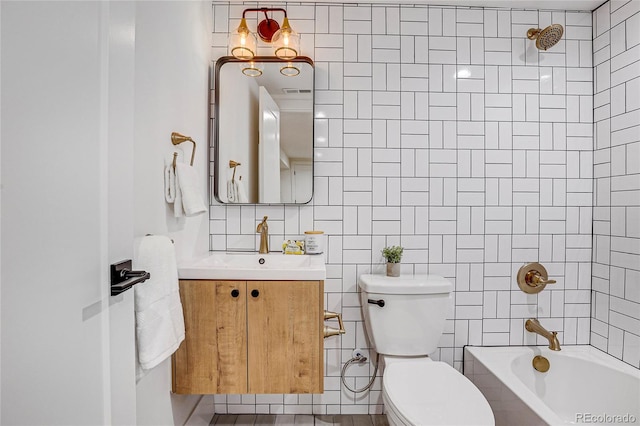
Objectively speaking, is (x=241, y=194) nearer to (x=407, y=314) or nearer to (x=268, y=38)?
(x=268, y=38)

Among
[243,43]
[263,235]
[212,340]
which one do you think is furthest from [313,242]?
[243,43]

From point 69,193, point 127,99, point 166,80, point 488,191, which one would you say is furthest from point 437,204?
point 69,193

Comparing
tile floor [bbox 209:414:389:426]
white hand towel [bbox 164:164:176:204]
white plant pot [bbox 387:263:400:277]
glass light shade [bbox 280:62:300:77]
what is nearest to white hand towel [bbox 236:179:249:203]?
white hand towel [bbox 164:164:176:204]

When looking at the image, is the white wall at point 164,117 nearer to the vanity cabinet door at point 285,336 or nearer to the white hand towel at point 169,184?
the white hand towel at point 169,184

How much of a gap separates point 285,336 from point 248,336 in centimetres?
15

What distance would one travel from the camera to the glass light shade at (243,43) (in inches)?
67.1

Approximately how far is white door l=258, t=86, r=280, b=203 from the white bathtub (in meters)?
1.40

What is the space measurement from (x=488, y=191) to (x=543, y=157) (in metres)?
0.37

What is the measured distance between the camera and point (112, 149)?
2.36 ft

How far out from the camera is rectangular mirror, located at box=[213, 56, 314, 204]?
186cm

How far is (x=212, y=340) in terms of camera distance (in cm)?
141

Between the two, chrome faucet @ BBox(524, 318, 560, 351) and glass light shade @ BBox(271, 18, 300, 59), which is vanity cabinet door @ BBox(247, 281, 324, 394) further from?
chrome faucet @ BBox(524, 318, 560, 351)

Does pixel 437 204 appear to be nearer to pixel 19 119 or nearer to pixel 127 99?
pixel 127 99

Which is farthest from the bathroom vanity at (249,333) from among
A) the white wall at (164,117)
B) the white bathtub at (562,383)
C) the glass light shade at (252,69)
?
the glass light shade at (252,69)
